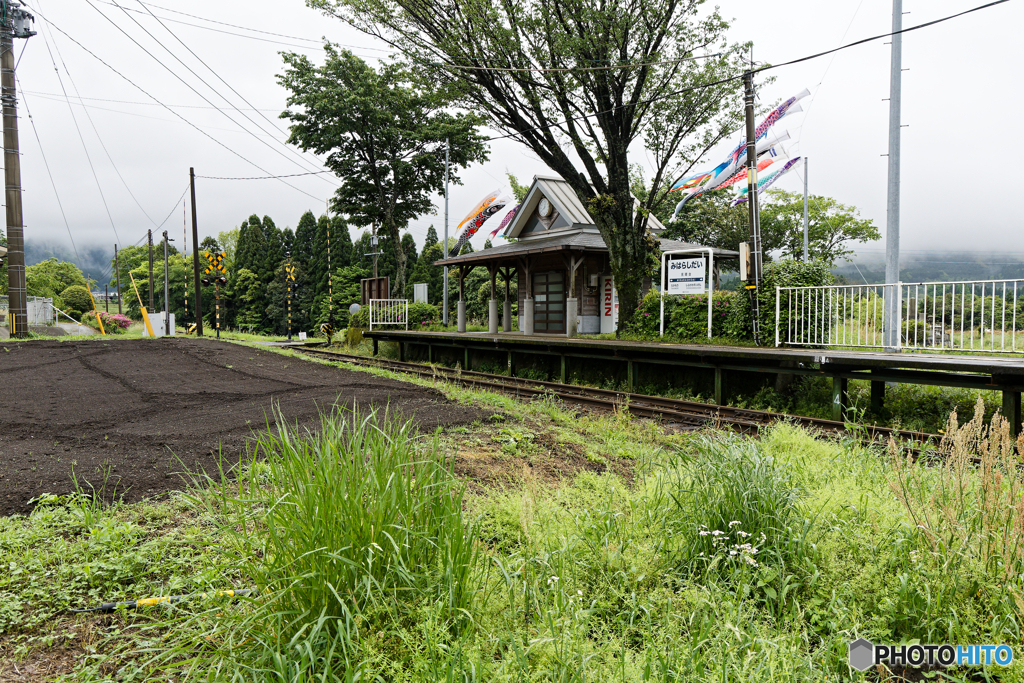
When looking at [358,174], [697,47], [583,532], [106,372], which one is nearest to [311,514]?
[583,532]

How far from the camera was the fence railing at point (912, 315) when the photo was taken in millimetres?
8320

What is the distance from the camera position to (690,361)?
1094cm

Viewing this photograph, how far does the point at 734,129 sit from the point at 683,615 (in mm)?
17955

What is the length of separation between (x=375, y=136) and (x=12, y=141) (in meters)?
15.7

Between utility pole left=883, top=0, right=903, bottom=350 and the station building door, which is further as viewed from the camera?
the station building door

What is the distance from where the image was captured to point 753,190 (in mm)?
12273

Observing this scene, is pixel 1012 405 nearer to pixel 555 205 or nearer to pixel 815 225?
pixel 555 205

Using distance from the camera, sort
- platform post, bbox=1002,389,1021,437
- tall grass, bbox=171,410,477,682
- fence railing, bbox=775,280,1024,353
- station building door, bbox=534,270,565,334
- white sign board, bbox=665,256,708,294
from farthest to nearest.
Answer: station building door, bbox=534,270,565,334 < white sign board, bbox=665,256,708,294 < fence railing, bbox=775,280,1024,353 < platform post, bbox=1002,389,1021,437 < tall grass, bbox=171,410,477,682

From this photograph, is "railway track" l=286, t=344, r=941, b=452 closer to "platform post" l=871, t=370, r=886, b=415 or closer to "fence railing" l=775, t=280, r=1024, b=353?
"platform post" l=871, t=370, r=886, b=415

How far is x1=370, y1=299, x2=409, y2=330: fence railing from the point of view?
2230 cm

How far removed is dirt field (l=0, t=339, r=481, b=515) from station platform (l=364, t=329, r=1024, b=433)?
174 inches

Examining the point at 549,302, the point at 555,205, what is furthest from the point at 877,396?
the point at 555,205

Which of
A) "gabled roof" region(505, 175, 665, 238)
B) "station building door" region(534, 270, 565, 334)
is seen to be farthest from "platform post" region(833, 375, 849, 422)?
"gabled roof" region(505, 175, 665, 238)
